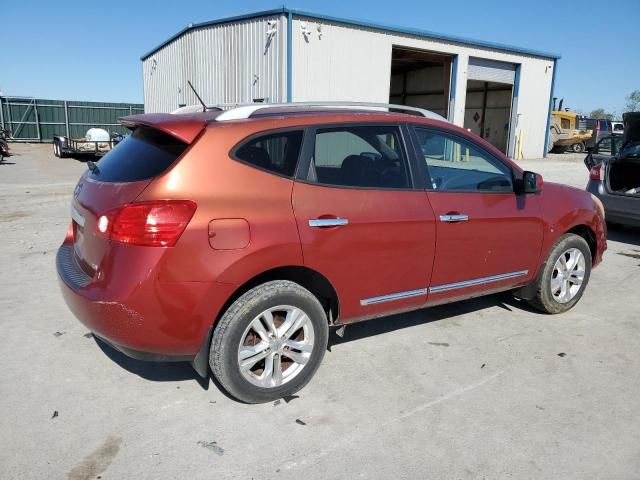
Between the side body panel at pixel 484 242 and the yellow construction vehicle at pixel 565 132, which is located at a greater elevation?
the yellow construction vehicle at pixel 565 132

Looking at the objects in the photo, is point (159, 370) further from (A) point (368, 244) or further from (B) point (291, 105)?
(B) point (291, 105)

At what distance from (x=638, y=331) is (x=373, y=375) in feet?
8.25

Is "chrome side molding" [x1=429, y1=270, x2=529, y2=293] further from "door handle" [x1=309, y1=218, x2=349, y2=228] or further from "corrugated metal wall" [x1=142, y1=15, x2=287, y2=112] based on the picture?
"corrugated metal wall" [x1=142, y1=15, x2=287, y2=112]

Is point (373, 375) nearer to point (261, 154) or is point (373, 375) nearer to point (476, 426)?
point (476, 426)

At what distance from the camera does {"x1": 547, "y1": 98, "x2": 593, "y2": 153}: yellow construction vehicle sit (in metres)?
31.7

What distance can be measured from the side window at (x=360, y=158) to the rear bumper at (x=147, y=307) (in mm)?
989

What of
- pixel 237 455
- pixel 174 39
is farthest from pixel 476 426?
pixel 174 39

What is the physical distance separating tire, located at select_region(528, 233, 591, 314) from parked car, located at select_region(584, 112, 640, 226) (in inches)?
129

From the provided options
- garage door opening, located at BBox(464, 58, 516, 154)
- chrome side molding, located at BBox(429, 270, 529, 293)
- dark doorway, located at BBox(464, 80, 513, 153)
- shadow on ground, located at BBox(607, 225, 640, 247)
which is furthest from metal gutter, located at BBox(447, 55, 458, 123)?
chrome side molding, located at BBox(429, 270, 529, 293)

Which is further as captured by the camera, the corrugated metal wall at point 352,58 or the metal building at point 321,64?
the corrugated metal wall at point 352,58

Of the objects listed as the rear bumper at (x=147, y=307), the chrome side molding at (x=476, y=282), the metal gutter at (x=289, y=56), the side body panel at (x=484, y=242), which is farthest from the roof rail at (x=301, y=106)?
the metal gutter at (x=289, y=56)

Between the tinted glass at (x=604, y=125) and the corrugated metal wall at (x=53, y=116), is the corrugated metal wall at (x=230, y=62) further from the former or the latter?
the tinted glass at (x=604, y=125)

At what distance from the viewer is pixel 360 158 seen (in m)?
3.51

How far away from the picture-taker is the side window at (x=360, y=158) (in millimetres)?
3252
